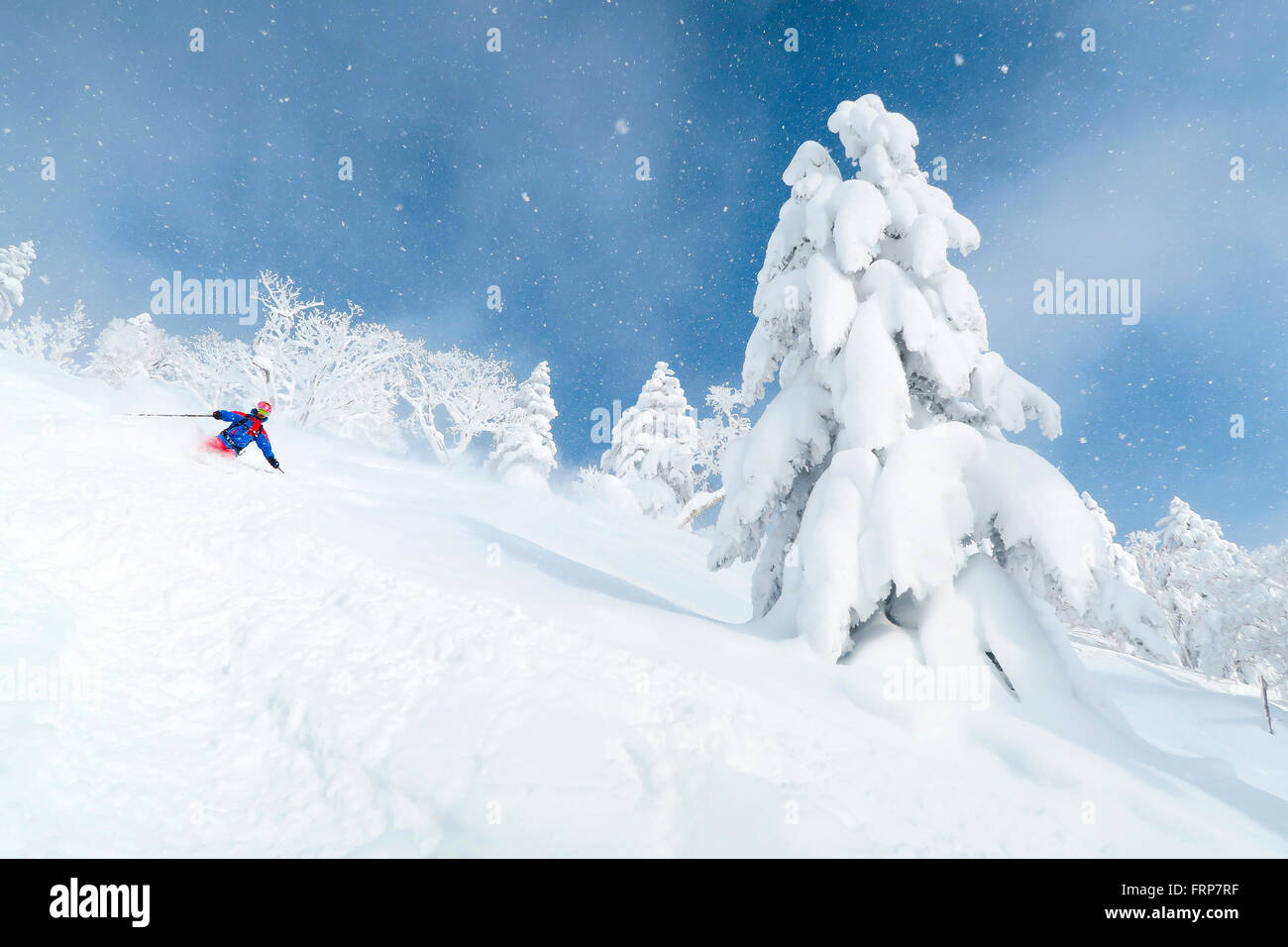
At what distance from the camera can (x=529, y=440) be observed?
1319 inches

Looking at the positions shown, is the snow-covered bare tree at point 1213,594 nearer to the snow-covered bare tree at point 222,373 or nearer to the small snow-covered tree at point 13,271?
the snow-covered bare tree at point 222,373

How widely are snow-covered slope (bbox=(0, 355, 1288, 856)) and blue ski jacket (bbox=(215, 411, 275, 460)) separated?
2836mm

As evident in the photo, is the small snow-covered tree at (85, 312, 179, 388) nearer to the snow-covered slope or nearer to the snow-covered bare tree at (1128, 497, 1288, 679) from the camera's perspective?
the snow-covered slope

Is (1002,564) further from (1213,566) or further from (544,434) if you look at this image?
(1213,566)

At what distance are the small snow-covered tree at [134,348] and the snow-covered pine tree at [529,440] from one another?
23.8m

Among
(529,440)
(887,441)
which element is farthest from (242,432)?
(529,440)

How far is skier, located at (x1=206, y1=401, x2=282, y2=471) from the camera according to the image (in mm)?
11141

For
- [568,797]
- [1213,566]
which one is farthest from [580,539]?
[1213,566]

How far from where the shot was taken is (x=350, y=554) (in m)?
7.41

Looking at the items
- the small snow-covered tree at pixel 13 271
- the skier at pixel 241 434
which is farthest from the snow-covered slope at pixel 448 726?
the small snow-covered tree at pixel 13 271

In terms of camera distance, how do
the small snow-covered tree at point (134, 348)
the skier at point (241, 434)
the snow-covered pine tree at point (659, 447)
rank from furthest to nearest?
1. the small snow-covered tree at point (134, 348)
2. the snow-covered pine tree at point (659, 447)
3. the skier at point (241, 434)

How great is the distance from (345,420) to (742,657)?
33.5m

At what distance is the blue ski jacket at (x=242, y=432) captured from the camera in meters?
11.2
